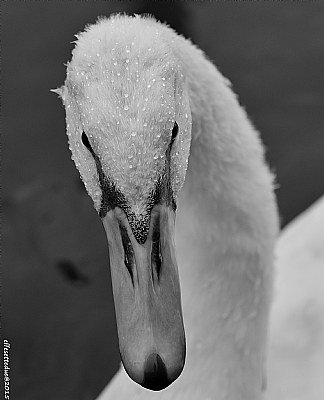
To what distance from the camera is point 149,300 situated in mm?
1975

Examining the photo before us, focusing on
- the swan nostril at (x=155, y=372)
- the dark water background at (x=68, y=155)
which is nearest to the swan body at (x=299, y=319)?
the dark water background at (x=68, y=155)

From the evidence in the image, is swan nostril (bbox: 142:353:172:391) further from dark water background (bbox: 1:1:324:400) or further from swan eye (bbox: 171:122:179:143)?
dark water background (bbox: 1:1:324:400)

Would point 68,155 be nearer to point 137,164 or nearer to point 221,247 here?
point 221,247

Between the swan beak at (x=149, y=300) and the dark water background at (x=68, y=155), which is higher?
the swan beak at (x=149, y=300)

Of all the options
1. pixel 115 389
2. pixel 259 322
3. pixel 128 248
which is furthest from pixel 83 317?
pixel 128 248

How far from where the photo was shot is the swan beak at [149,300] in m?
1.91

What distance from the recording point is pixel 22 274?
4309mm

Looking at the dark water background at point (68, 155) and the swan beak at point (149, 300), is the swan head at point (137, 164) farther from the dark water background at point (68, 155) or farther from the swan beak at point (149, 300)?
the dark water background at point (68, 155)

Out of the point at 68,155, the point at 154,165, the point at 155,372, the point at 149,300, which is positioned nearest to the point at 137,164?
the point at 154,165

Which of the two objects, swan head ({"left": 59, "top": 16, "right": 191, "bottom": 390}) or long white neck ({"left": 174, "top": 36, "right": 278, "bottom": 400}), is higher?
swan head ({"left": 59, "top": 16, "right": 191, "bottom": 390})

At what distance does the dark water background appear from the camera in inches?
159

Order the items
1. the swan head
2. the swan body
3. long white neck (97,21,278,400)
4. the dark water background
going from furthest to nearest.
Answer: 1. the dark water background
2. the swan body
3. long white neck (97,21,278,400)
4. the swan head

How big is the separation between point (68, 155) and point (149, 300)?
8.98 ft

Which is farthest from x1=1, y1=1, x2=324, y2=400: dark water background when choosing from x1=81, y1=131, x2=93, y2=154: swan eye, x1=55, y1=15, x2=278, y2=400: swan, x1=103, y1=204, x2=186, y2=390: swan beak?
x1=81, y1=131, x2=93, y2=154: swan eye
